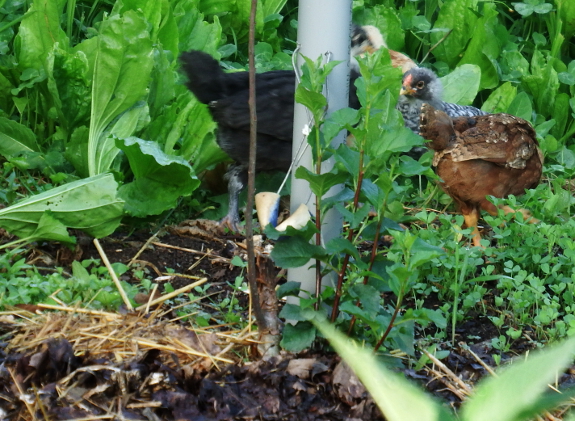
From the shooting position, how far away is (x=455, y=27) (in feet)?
16.3

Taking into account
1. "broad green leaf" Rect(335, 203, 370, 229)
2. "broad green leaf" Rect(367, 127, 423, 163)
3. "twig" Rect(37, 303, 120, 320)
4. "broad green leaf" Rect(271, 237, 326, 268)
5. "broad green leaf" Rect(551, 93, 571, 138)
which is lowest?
"broad green leaf" Rect(551, 93, 571, 138)

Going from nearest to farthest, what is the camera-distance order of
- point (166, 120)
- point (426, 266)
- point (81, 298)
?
1. point (81, 298)
2. point (426, 266)
3. point (166, 120)

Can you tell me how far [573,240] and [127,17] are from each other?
215 cm

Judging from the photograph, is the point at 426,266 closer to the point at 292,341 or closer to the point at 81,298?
the point at 292,341

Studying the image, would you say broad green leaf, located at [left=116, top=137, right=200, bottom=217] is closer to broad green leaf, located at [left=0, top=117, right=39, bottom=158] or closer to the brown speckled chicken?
broad green leaf, located at [left=0, top=117, right=39, bottom=158]

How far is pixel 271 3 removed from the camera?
15.8ft

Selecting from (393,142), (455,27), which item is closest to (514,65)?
(455,27)

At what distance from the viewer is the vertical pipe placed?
72.3 inches

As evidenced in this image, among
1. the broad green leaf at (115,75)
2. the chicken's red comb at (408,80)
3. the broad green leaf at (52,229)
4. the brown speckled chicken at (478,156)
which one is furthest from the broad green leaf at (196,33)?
the broad green leaf at (52,229)

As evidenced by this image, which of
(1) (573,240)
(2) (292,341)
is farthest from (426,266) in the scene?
(2) (292,341)

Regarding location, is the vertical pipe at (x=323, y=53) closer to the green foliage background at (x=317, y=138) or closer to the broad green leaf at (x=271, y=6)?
the green foliage background at (x=317, y=138)

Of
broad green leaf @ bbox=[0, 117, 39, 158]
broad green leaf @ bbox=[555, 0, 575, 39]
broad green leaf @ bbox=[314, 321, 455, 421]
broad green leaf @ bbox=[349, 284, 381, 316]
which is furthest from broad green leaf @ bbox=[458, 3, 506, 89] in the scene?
broad green leaf @ bbox=[314, 321, 455, 421]

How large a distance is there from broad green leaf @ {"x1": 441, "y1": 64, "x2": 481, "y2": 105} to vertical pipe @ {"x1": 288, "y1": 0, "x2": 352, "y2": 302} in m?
2.77

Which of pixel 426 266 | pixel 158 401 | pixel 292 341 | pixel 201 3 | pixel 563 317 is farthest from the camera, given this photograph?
pixel 201 3
